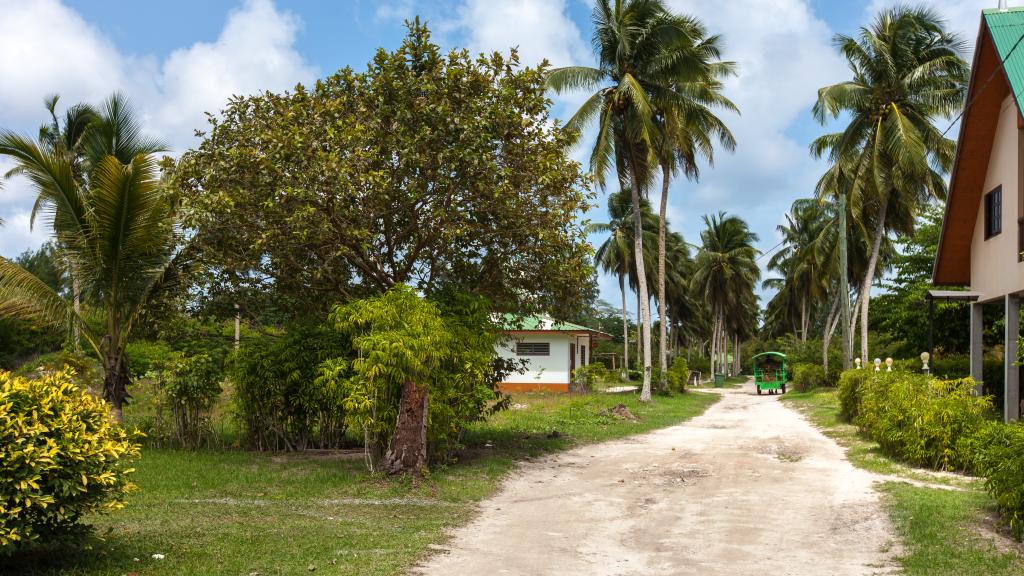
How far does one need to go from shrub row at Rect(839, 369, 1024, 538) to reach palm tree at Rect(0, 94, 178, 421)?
12160 mm

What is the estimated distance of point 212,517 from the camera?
27.0 feet

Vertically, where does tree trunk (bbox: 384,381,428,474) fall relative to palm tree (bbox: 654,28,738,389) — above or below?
below

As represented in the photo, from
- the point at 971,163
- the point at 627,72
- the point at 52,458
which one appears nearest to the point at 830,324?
the point at 627,72

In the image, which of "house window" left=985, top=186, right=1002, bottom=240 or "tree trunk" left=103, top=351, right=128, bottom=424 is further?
"house window" left=985, top=186, right=1002, bottom=240

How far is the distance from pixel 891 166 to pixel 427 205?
21361 millimetres

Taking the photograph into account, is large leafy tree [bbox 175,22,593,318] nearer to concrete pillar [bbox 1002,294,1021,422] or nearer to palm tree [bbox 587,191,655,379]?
concrete pillar [bbox 1002,294,1021,422]

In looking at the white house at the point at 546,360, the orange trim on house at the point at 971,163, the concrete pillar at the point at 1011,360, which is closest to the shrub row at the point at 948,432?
the concrete pillar at the point at 1011,360

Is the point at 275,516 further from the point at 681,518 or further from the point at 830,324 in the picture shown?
the point at 830,324

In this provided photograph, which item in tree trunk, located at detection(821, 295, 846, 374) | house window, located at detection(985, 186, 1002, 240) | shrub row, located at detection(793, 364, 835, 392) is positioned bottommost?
shrub row, located at detection(793, 364, 835, 392)

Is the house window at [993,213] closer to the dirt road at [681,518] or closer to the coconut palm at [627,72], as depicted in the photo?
the dirt road at [681,518]

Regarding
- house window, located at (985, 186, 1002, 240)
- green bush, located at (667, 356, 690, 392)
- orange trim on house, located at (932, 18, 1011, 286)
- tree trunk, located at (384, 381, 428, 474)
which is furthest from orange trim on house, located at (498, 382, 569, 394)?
tree trunk, located at (384, 381, 428, 474)

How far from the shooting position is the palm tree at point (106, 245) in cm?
1348

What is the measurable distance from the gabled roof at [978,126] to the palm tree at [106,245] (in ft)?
48.2

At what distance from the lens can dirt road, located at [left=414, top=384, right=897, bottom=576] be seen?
23.0ft
